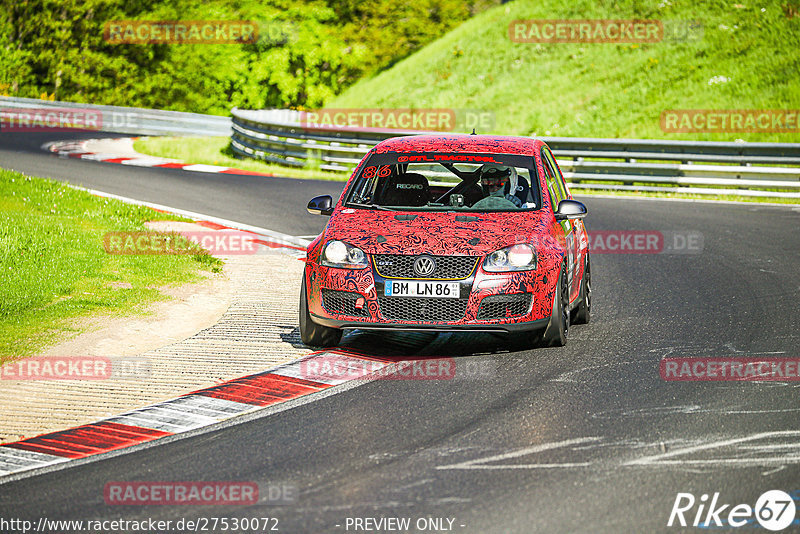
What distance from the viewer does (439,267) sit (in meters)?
8.69

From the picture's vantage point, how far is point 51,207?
16.3 metres

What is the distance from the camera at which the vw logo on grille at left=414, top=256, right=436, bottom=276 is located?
28.5ft

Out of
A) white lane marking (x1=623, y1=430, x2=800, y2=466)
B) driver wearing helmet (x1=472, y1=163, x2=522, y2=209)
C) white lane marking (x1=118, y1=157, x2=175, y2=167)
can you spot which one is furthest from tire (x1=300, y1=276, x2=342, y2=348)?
white lane marking (x1=118, y1=157, x2=175, y2=167)

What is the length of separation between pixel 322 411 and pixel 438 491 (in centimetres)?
183

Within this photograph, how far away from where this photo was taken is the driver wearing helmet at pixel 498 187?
385 inches

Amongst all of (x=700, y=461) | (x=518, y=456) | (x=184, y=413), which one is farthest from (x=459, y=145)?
(x=700, y=461)

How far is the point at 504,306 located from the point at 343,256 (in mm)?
1351

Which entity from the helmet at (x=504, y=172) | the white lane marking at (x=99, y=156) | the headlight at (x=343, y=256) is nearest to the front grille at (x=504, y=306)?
the headlight at (x=343, y=256)

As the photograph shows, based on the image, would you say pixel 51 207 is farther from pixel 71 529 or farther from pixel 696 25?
pixel 696 25

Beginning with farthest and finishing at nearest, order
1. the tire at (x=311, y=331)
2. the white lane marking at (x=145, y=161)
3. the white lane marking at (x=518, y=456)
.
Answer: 1. the white lane marking at (x=145, y=161)
2. the tire at (x=311, y=331)
3. the white lane marking at (x=518, y=456)

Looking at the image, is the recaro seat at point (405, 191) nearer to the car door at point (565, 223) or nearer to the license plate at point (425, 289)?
the car door at point (565, 223)

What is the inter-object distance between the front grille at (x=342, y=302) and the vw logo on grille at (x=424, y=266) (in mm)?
505

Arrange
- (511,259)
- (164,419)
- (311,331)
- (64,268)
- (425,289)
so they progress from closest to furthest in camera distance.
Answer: (164,419) < (425,289) < (511,259) < (311,331) < (64,268)

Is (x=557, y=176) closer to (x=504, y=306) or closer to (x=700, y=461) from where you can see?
(x=504, y=306)
